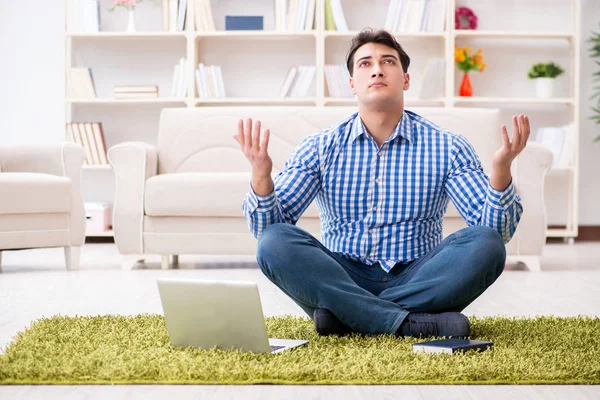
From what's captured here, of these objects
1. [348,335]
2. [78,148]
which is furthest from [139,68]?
[348,335]

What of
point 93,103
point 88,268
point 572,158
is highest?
point 93,103

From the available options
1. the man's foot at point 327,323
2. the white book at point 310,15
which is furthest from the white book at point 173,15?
the man's foot at point 327,323

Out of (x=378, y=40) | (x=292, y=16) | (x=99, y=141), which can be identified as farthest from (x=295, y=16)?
(x=378, y=40)

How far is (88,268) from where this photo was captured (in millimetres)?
3906

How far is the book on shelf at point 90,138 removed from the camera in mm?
5422

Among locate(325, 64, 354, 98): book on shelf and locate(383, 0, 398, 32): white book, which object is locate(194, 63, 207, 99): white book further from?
locate(383, 0, 398, 32): white book

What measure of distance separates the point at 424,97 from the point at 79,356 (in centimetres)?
407

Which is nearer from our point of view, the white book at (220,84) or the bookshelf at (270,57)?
the white book at (220,84)

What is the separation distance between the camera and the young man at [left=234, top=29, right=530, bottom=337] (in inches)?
75.0

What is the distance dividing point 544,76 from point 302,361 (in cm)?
429

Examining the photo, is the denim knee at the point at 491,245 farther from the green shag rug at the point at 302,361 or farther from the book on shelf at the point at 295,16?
the book on shelf at the point at 295,16

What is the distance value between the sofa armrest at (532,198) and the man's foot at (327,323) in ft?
6.89

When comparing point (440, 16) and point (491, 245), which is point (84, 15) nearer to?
point (440, 16)
